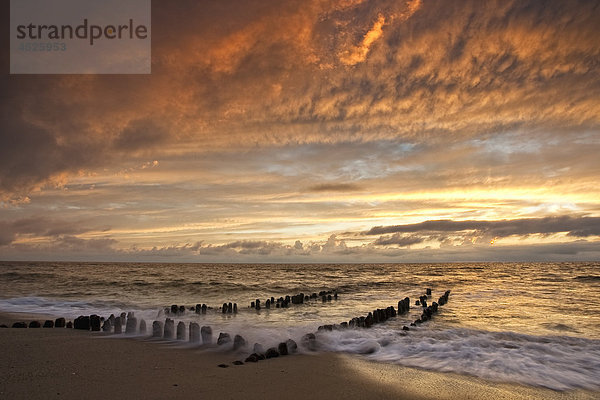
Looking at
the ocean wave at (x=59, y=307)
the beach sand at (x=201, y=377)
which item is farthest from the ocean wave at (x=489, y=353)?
the ocean wave at (x=59, y=307)

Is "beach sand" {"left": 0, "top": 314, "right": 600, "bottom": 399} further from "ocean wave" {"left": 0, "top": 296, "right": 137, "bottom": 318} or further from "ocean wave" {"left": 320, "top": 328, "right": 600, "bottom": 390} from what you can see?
"ocean wave" {"left": 0, "top": 296, "right": 137, "bottom": 318}

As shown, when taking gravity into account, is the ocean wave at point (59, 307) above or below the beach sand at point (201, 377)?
below

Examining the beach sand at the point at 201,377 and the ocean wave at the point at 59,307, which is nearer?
the beach sand at the point at 201,377

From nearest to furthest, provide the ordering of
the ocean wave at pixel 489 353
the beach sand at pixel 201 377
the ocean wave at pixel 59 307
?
the beach sand at pixel 201 377, the ocean wave at pixel 489 353, the ocean wave at pixel 59 307

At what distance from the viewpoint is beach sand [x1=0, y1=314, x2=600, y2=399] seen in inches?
225

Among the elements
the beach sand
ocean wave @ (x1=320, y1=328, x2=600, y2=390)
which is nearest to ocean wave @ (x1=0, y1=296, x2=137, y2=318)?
the beach sand

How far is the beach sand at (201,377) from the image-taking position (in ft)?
18.7

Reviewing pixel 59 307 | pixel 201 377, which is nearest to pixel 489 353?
pixel 201 377

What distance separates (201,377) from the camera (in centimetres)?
654

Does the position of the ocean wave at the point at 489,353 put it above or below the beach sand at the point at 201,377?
below

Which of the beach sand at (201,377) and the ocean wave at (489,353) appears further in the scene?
the ocean wave at (489,353)

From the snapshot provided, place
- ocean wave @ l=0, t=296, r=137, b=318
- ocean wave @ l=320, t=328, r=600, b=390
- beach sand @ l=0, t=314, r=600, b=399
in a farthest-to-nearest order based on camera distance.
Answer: ocean wave @ l=0, t=296, r=137, b=318 < ocean wave @ l=320, t=328, r=600, b=390 < beach sand @ l=0, t=314, r=600, b=399

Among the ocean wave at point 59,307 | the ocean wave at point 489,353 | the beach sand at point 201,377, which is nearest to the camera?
the beach sand at point 201,377

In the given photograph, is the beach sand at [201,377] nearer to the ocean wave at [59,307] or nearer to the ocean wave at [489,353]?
the ocean wave at [489,353]
